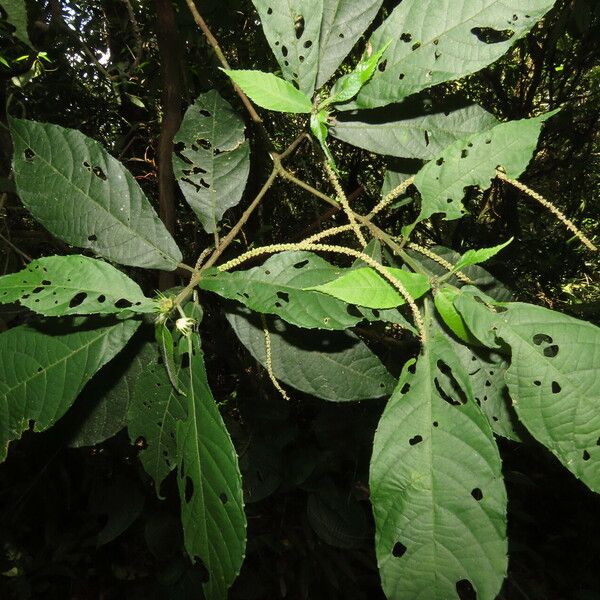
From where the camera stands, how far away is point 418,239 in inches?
96.1

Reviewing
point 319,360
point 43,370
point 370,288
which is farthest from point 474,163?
point 43,370

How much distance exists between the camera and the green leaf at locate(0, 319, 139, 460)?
64cm

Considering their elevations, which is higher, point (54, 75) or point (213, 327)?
point (54, 75)

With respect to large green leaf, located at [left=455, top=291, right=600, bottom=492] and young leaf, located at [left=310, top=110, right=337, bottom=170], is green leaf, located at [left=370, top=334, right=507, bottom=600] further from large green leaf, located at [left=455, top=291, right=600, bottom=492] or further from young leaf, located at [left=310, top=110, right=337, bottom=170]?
young leaf, located at [left=310, top=110, right=337, bottom=170]

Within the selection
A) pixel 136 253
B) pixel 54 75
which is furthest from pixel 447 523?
pixel 54 75

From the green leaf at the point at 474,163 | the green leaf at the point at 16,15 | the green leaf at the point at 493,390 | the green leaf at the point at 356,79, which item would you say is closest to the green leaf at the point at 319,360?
the green leaf at the point at 493,390

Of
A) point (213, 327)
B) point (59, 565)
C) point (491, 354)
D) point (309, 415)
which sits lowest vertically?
point (59, 565)

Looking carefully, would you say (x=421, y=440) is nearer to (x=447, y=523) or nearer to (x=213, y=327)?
(x=447, y=523)

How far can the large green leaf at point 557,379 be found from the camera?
1.80ft

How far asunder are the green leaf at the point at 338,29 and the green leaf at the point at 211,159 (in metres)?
0.19

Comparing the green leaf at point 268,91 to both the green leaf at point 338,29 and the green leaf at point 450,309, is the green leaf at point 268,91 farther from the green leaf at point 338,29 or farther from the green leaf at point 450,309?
the green leaf at point 450,309

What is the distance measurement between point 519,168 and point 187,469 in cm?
57

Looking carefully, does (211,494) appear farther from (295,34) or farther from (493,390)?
(295,34)

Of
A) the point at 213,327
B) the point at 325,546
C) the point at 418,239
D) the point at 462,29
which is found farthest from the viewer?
the point at 418,239
